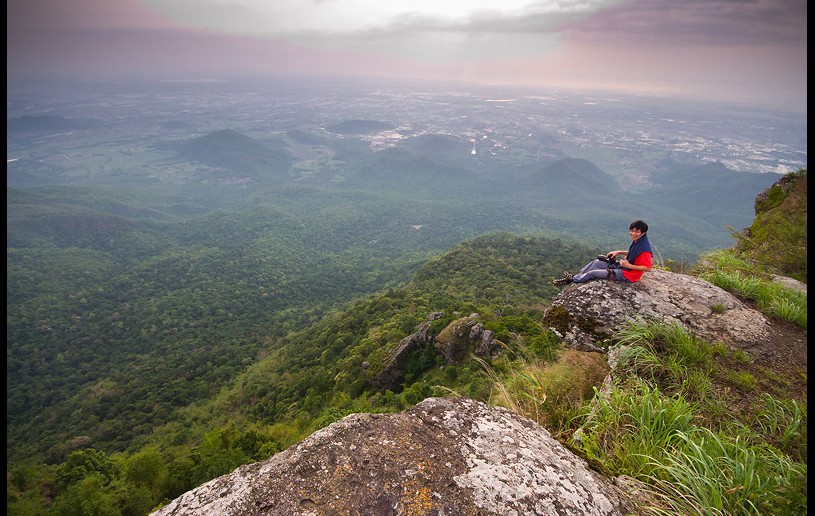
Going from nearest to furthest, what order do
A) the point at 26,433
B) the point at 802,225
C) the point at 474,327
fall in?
the point at 802,225
the point at 474,327
the point at 26,433

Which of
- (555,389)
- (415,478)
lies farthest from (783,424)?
(415,478)

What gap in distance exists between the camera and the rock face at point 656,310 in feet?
20.2

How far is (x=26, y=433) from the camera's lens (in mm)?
46250

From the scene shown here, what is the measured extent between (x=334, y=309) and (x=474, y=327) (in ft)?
197

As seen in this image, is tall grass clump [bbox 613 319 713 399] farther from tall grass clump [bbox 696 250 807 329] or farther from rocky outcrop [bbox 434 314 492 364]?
rocky outcrop [bbox 434 314 492 364]

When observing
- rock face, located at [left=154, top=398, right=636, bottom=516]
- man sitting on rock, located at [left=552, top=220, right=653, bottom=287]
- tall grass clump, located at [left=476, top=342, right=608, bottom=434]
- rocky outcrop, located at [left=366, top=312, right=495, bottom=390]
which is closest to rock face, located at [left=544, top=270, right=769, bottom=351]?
man sitting on rock, located at [left=552, top=220, right=653, bottom=287]

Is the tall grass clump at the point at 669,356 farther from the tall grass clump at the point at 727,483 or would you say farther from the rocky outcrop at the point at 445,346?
the rocky outcrop at the point at 445,346

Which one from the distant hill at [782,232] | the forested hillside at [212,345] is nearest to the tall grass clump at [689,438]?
the forested hillside at [212,345]

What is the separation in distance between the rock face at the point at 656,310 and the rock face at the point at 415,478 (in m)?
3.94

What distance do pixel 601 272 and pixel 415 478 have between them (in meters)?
7.06

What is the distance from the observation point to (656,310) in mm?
6730

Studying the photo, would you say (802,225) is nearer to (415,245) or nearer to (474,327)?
(474,327)

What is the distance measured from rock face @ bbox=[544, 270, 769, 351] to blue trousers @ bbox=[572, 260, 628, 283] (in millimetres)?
314

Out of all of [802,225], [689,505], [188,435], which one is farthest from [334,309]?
[689,505]
